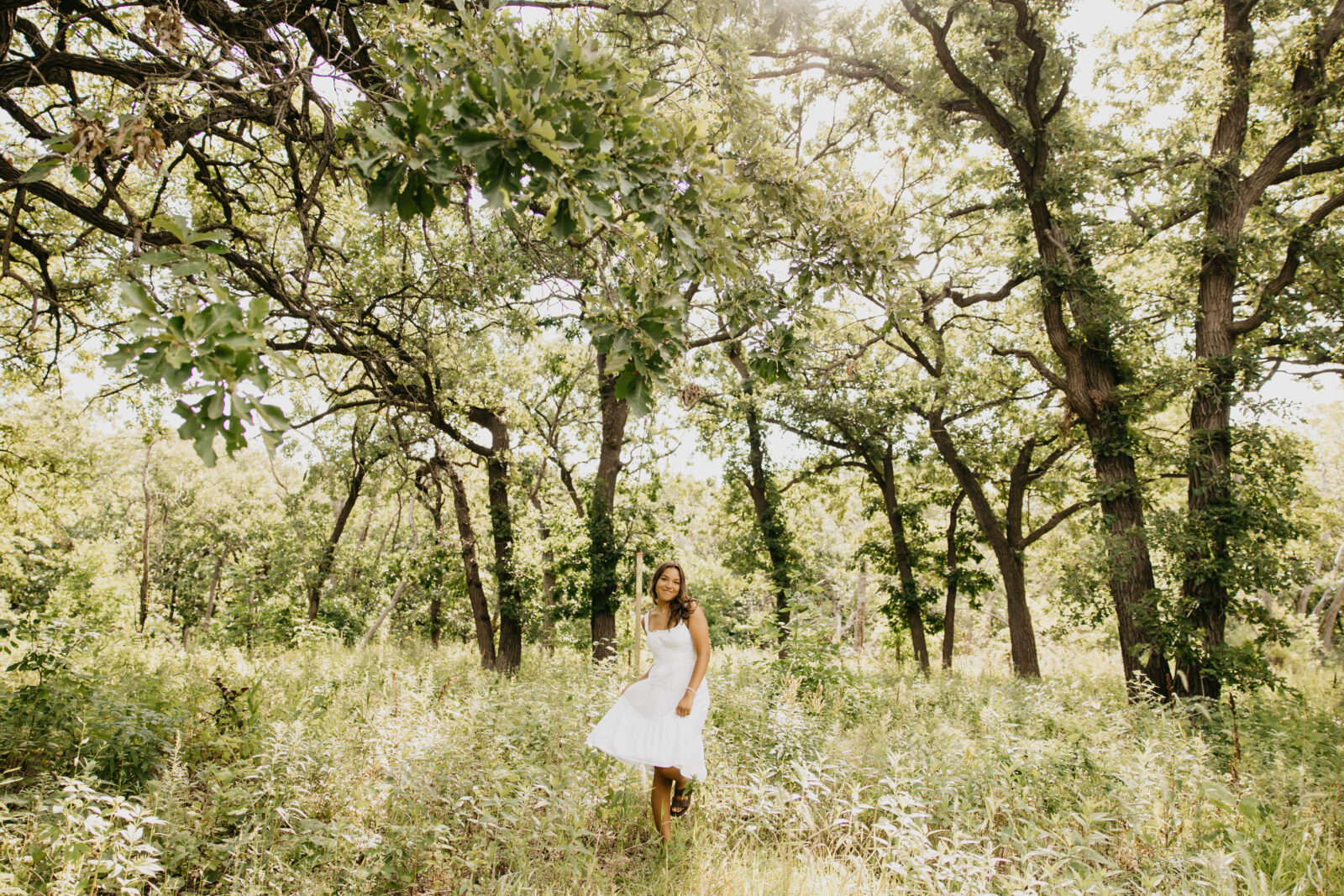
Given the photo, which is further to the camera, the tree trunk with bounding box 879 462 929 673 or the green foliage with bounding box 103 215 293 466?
the tree trunk with bounding box 879 462 929 673

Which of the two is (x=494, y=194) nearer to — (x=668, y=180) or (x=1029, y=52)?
(x=668, y=180)

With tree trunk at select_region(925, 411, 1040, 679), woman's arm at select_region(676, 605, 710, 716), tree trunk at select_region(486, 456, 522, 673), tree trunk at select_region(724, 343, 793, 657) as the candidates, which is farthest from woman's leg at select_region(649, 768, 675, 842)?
tree trunk at select_region(724, 343, 793, 657)

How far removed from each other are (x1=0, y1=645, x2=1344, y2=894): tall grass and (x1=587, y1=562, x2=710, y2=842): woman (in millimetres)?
308

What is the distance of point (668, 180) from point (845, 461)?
1530cm

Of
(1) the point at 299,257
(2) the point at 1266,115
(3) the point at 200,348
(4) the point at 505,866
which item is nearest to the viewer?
(3) the point at 200,348

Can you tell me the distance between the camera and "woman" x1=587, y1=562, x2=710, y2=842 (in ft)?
14.6

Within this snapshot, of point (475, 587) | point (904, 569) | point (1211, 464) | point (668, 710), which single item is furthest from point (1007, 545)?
point (668, 710)

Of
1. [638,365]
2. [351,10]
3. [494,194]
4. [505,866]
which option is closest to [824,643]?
[505,866]

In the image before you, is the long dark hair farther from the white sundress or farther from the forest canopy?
the forest canopy

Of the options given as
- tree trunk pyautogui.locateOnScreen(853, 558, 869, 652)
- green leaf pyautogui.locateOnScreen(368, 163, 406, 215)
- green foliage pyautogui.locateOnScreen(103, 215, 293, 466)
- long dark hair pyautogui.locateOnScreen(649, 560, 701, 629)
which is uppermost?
green leaf pyautogui.locateOnScreen(368, 163, 406, 215)

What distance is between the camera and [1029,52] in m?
9.87

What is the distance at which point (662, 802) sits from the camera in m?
4.48

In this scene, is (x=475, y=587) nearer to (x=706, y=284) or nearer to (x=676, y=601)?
(x=676, y=601)

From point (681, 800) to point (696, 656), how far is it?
994 millimetres
